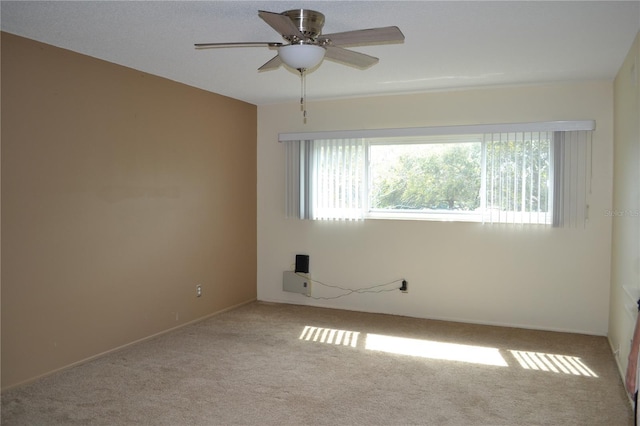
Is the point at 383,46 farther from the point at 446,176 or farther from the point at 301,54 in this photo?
the point at 446,176

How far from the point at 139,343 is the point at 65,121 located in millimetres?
1939

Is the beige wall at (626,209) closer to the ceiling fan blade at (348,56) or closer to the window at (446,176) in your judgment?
the window at (446,176)

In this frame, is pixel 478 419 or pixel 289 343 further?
pixel 289 343

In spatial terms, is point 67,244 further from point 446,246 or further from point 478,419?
point 446,246

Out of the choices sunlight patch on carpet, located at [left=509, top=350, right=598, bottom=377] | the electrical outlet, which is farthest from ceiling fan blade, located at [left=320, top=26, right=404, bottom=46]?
the electrical outlet

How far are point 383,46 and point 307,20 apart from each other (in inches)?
36.1

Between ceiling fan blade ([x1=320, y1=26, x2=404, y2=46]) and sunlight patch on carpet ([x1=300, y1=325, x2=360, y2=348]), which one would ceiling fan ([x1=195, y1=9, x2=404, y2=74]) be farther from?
sunlight patch on carpet ([x1=300, y1=325, x2=360, y2=348])

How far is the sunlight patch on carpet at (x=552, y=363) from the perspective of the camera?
12.1 ft

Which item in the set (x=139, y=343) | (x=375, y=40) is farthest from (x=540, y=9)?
(x=139, y=343)

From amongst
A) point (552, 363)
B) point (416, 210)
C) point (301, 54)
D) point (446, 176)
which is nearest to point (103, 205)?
point (301, 54)


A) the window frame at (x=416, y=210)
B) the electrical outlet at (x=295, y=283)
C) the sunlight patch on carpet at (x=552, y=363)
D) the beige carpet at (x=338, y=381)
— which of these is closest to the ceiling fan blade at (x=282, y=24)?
the beige carpet at (x=338, y=381)

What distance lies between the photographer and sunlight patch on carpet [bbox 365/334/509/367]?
3.95 metres

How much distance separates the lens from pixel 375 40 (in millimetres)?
2639

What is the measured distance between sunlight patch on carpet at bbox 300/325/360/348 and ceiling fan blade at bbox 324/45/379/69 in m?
2.43
